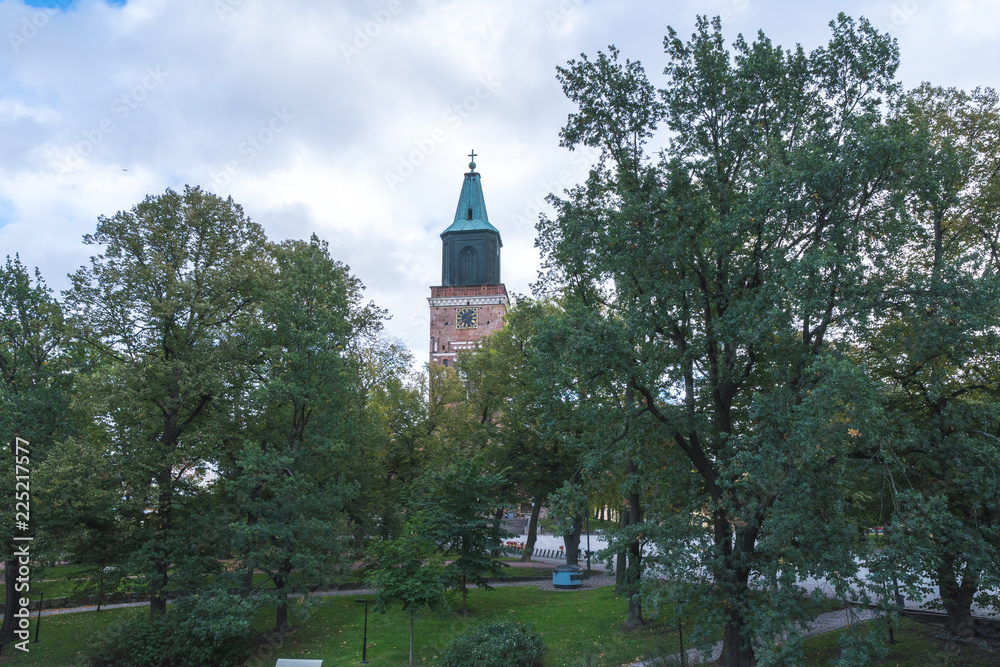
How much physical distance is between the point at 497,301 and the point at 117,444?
2190 inches

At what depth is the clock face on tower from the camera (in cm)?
7381

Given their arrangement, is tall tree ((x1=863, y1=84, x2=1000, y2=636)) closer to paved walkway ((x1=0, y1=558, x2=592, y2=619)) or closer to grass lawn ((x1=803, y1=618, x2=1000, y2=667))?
grass lawn ((x1=803, y1=618, x2=1000, y2=667))

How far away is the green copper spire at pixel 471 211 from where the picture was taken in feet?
241

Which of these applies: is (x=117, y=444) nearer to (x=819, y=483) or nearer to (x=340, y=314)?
(x=340, y=314)

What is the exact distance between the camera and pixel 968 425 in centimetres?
1179

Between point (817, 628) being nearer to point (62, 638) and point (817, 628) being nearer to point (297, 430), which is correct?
point (297, 430)

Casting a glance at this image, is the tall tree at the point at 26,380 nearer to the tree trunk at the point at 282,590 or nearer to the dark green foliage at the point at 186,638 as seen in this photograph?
the dark green foliage at the point at 186,638

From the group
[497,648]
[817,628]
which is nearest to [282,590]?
[497,648]

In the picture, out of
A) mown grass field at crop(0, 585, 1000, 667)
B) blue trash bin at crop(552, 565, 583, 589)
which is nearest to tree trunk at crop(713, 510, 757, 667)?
mown grass field at crop(0, 585, 1000, 667)

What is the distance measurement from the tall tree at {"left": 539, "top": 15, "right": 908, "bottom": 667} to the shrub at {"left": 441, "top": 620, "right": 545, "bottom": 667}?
4.29 m

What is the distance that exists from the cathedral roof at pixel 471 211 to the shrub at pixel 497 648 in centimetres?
6042

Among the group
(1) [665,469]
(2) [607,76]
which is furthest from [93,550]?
(2) [607,76]

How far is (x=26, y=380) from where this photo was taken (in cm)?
2103

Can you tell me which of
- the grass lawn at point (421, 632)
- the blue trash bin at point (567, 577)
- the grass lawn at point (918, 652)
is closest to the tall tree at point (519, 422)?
the blue trash bin at point (567, 577)
